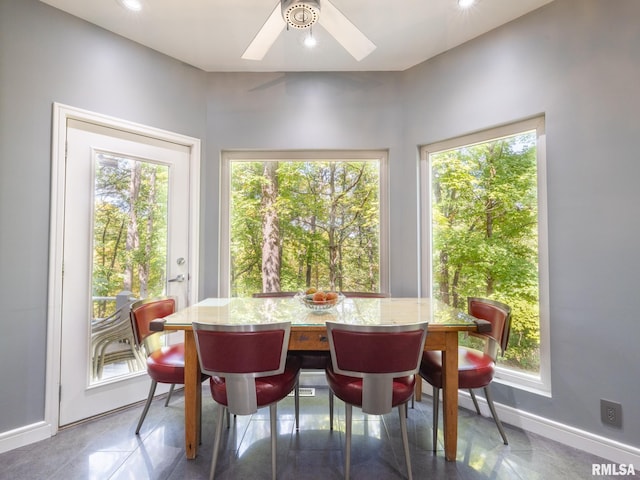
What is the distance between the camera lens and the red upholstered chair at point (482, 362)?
5.77 ft

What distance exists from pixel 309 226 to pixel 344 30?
65.7 inches

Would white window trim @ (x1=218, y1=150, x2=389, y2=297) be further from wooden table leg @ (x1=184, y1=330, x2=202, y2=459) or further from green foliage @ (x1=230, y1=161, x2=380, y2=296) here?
wooden table leg @ (x1=184, y1=330, x2=202, y2=459)

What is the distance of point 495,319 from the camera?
1900 millimetres

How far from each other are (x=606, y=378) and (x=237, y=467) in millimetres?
2239

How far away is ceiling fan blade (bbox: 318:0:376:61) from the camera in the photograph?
1.62 m

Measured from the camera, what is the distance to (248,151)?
2914 mm

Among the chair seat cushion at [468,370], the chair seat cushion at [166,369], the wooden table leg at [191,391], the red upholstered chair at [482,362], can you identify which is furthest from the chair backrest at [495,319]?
the chair seat cushion at [166,369]

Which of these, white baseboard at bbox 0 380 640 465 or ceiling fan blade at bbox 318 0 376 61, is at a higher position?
ceiling fan blade at bbox 318 0 376 61

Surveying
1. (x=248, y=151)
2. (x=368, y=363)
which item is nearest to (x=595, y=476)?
(x=368, y=363)

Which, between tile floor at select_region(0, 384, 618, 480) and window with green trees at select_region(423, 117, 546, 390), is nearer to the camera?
tile floor at select_region(0, 384, 618, 480)

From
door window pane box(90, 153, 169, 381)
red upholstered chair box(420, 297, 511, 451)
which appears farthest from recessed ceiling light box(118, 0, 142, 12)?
red upholstered chair box(420, 297, 511, 451)

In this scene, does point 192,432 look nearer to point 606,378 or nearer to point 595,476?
point 595,476

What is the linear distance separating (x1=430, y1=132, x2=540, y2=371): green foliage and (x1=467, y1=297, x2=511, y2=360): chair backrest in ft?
1.23

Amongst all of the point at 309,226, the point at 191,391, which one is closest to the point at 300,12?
the point at 309,226
